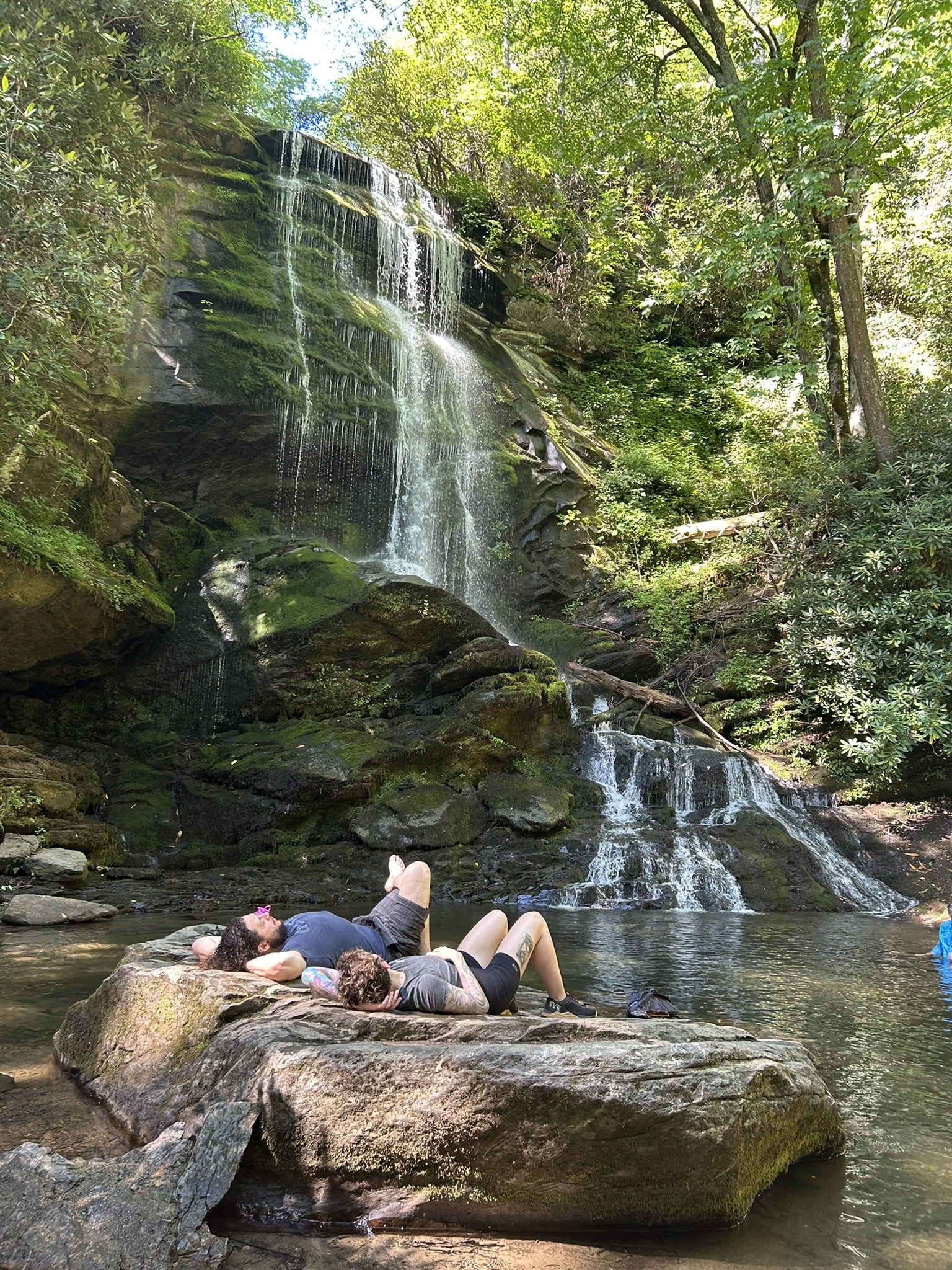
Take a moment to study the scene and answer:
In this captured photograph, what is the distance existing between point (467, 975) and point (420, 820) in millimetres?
7179

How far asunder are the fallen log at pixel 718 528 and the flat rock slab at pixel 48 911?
14.0 meters

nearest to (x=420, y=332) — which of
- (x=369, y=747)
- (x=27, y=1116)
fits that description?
(x=369, y=747)

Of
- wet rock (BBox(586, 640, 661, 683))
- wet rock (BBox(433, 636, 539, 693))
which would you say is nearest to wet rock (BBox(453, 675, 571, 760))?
wet rock (BBox(433, 636, 539, 693))

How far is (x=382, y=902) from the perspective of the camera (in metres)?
4.98

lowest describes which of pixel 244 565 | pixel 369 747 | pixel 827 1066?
pixel 827 1066

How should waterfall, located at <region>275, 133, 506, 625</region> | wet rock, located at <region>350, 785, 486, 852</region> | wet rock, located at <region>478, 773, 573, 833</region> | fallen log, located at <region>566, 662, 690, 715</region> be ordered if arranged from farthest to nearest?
waterfall, located at <region>275, 133, 506, 625</region> < fallen log, located at <region>566, 662, 690, 715</region> < wet rock, located at <region>478, 773, 573, 833</region> < wet rock, located at <region>350, 785, 486, 852</region>

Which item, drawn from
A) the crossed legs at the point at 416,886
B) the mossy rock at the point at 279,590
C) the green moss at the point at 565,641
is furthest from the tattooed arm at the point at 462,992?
the green moss at the point at 565,641

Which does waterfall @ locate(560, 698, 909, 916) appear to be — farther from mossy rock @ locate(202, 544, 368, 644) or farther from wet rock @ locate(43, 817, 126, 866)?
wet rock @ locate(43, 817, 126, 866)

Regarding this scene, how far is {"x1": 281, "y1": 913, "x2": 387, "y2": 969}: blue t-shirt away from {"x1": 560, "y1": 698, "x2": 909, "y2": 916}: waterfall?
623 centimetres

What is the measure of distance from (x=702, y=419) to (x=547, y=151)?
26.1 feet

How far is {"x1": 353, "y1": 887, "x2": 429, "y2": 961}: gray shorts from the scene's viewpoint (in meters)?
4.70

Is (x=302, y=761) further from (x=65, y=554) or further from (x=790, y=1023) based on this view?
(x=790, y=1023)

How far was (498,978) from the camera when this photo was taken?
4.26 m

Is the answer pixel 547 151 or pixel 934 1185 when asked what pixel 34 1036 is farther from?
pixel 547 151
